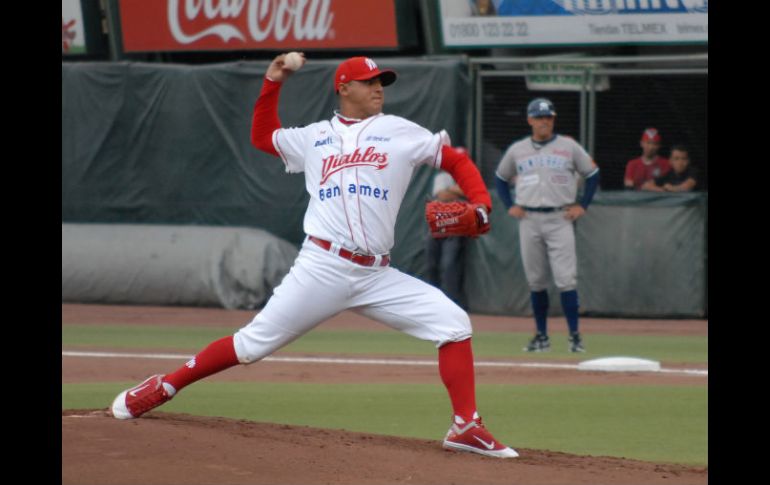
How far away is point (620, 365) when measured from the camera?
12461 millimetres

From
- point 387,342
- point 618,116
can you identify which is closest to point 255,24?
point 618,116

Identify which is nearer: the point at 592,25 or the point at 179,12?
the point at 592,25

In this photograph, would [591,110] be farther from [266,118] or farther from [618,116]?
[266,118]

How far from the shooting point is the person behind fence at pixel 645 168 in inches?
709

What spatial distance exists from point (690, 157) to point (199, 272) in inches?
261

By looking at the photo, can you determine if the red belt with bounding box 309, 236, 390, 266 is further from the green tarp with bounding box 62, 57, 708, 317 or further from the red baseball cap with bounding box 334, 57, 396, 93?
the green tarp with bounding box 62, 57, 708, 317

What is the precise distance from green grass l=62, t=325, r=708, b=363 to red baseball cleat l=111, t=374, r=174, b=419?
6098 millimetres

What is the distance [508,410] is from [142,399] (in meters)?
3.18

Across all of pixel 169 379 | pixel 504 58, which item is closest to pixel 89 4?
pixel 504 58

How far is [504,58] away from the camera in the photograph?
1886 cm

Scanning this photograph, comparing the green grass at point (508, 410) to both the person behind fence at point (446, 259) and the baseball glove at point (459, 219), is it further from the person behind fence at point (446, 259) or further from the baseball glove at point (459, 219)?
the person behind fence at point (446, 259)
